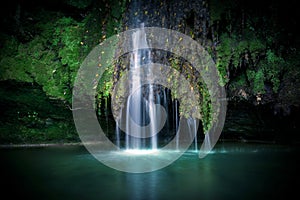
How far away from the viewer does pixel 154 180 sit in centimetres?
479

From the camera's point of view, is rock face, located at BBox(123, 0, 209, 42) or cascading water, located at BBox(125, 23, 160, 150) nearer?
rock face, located at BBox(123, 0, 209, 42)

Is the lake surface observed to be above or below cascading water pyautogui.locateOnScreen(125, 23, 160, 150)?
below

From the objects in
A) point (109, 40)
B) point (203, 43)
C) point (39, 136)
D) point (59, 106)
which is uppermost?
point (109, 40)

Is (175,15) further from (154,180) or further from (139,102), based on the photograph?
(154,180)

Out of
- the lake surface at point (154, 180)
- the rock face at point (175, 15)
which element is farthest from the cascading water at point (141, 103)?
the lake surface at point (154, 180)

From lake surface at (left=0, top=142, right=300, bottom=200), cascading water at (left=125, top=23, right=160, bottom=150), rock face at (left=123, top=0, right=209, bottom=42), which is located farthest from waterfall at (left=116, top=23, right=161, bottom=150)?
lake surface at (left=0, top=142, right=300, bottom=200)

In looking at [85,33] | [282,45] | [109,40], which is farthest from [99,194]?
[282,45]

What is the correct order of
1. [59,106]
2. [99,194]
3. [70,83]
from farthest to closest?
[59,106], [70,83], [99,194]

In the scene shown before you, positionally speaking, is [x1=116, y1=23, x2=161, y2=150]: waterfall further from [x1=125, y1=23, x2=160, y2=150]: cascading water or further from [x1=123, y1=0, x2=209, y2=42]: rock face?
[x1=123, y1=0, x2=209, y2=42]: rock face

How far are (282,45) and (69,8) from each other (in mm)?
7810

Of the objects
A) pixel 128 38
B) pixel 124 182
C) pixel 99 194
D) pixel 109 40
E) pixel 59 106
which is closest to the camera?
pixel 99 194

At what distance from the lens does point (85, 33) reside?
978 cm

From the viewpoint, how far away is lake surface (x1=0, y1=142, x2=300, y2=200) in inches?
153

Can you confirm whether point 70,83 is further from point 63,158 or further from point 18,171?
point 18,171
